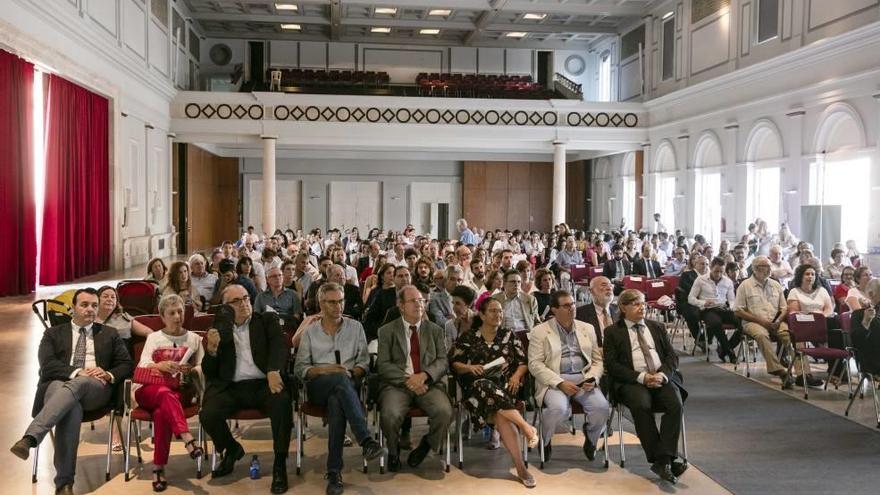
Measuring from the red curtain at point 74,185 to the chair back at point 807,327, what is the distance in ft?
38.7

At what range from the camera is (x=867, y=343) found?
20.1 feet

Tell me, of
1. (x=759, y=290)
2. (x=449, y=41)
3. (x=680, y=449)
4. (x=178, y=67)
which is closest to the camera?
(x=680, y=449)

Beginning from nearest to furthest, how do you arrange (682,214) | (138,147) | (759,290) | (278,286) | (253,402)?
(253,402) → (278,286) → (759,290) → (138,147) → (682,214)

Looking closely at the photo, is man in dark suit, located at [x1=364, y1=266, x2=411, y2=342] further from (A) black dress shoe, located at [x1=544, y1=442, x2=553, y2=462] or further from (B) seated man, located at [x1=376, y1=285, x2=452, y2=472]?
(A) black dress shoe, located at [x1=544, y1=442, x2=553, y2=462]

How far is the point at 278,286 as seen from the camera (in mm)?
6895

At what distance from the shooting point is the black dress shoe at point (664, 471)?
15.7 feet

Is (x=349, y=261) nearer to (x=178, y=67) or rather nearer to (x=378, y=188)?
(x=178, y=67)

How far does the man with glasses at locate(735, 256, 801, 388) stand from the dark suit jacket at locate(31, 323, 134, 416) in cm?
587

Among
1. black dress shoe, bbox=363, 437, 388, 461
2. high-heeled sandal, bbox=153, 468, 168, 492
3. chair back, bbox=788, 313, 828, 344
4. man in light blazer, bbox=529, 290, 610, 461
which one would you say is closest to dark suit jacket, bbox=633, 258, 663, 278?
chair back, bbox=788, 313, 828, 344

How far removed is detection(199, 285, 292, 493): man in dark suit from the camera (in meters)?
4.79

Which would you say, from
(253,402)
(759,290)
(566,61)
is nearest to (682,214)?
(566,61)

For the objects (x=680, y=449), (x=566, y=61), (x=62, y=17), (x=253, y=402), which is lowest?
(x=680, y=449)

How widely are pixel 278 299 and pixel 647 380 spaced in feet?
10.9

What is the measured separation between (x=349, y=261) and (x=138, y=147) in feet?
26.5
